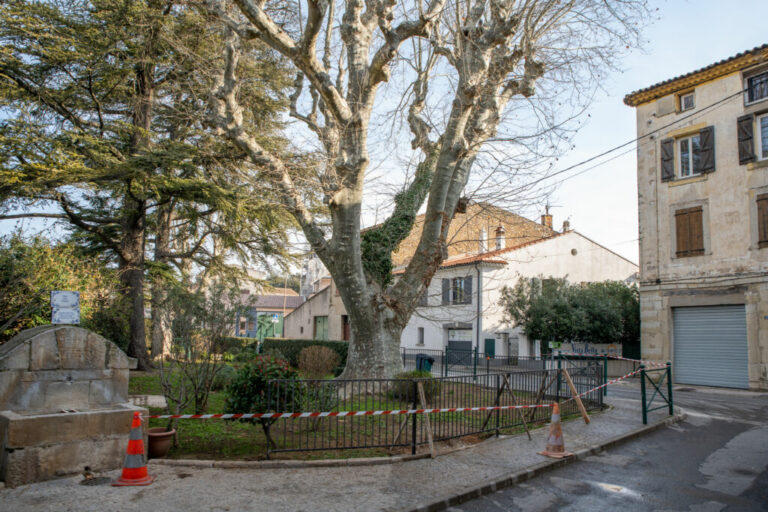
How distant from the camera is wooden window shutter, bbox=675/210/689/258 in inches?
747

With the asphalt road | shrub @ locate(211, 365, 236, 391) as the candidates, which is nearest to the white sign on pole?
the asphalt road

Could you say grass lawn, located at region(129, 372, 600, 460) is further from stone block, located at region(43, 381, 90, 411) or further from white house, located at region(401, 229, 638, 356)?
white house, located at region(401, 229, 638, 356)

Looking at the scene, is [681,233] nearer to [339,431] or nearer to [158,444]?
[339,431]

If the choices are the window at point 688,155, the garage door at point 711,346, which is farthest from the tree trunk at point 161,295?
the window at point 688,155

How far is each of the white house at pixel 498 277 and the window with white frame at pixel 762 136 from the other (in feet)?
34.9

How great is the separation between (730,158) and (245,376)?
18.5 metres

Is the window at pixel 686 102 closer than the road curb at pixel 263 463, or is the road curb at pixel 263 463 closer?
the road curb at pixel 263 463

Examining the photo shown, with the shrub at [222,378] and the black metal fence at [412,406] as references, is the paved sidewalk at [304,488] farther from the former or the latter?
the shrub at [222,378]

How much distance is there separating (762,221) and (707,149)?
3.24 meters

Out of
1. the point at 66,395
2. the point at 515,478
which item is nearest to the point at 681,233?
the point at 515,478

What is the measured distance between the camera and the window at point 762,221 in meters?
→ 16.8

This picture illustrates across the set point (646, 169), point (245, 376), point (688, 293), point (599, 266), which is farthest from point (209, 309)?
point (599, 266)

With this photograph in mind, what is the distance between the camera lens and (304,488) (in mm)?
5594

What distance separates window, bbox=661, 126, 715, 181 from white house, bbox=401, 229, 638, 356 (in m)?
7.80
